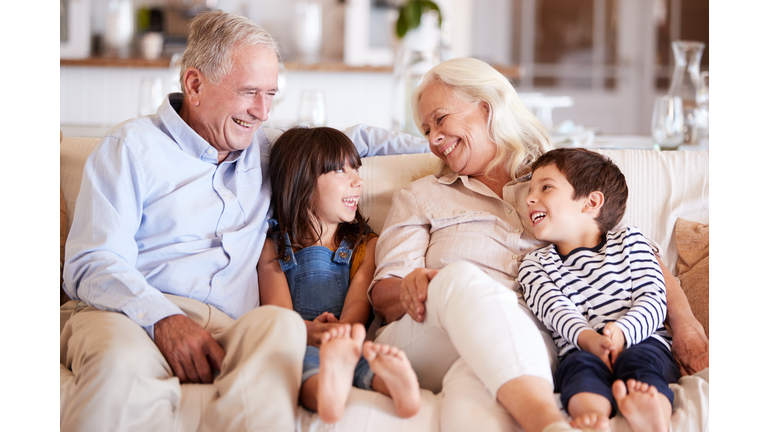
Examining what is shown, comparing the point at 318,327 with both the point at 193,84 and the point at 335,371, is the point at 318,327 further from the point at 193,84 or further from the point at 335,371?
the point at 193,84

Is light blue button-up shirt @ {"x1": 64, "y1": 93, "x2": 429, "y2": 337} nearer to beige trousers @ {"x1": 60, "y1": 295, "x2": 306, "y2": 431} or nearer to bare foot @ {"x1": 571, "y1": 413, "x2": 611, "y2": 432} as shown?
beige trousers @ {"x1": 60, "y1": 295, "x2": 306, "y2": 431}

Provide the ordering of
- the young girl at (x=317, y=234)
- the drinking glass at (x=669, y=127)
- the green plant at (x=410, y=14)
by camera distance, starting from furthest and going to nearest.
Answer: the green plant at (x=410, y=14)
the drinking glass at (x=669, y=127)
the young girl at (x=317, y=234)

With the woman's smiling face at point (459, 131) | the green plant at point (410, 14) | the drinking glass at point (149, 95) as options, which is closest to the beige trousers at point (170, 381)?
the woman's smiling face at point (459, 131)

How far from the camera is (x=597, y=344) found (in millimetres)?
1192

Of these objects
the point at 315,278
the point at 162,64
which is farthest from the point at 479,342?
the point at 162,64

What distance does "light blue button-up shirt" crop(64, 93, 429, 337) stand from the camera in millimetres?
1267

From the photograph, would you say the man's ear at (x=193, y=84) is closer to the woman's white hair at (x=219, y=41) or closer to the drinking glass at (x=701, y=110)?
the woman's white hair at (x=219, y=41)

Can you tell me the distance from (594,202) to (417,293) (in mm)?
512

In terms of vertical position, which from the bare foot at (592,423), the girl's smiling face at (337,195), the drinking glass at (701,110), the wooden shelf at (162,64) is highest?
the wooden shelf at (162,64)

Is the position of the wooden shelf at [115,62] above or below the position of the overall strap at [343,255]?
above

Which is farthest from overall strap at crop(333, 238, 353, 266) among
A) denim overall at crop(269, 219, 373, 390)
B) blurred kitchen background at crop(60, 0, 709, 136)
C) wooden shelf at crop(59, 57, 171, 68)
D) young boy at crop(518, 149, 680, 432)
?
wooden shelf at crop(59, 57, 171, 68)

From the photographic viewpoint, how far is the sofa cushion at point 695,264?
1532 millimetres
